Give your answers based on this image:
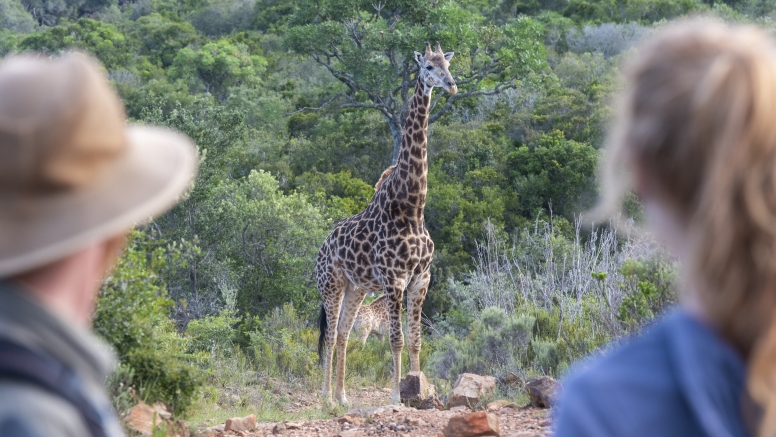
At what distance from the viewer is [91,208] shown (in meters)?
1.22

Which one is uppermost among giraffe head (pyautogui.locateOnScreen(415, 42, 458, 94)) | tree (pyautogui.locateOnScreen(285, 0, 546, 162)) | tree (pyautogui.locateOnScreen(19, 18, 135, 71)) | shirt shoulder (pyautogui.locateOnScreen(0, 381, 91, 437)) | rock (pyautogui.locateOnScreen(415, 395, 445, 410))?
tree (pyautogui.locateOnScreen(19, 18, 135, 71))

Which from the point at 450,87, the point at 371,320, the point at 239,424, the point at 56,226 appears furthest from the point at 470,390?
the point at 56,226

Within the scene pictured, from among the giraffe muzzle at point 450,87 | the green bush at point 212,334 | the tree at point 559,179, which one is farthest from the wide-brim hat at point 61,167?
the tree at point 559,179

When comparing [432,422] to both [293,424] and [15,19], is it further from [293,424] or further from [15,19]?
[15,19]

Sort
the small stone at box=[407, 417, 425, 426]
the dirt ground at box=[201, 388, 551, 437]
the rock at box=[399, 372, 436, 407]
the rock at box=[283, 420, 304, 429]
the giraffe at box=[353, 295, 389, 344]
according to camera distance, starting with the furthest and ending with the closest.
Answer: the giraffe at box=[353, 295, 389, 344] → the rock at box=[399, 372, 436, 407] → the rock at box=[283, 420, 304, 429] → the small stone at box=[407, 417, 425, 426] → the dirt ground at box=[201, 388, 551, 437]

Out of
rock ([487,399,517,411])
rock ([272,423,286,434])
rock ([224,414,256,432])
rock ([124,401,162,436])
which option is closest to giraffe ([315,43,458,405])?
rock ([487,399,517,411])

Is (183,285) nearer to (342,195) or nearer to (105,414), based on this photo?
(342,195)

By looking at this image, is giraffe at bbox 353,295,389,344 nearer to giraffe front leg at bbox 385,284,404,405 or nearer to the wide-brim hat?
giraffe front leg at bbox 385,284,404,405

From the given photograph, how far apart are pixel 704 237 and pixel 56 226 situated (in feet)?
2.84

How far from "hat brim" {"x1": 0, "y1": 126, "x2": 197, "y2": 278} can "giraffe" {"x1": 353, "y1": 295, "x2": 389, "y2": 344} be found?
360 inches

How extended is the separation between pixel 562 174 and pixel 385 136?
15.2 feet

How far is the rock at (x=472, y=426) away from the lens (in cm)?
495

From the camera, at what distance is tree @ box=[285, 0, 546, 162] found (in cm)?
1925

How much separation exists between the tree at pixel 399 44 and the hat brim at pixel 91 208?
56.3 ft
